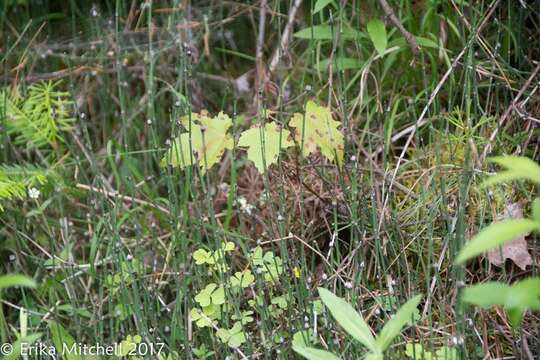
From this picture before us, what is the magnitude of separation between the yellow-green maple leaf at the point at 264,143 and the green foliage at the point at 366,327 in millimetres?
584

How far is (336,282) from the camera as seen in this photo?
1.88 meters

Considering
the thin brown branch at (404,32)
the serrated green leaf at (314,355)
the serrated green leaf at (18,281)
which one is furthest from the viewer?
the thin brown branch at (404,32)

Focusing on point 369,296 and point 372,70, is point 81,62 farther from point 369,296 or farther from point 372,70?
point 369,296

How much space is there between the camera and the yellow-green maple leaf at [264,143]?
1858 mm

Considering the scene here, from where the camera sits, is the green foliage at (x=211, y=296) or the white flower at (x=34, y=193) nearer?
the green foliage at (x=211, y=296)

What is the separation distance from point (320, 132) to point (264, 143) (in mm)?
179

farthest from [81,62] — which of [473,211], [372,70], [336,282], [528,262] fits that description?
[528,262]

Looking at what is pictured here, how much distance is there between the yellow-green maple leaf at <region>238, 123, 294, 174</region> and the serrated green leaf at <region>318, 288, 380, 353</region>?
1.88 feet

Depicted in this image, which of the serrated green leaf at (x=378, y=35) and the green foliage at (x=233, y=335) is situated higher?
the serrated green leaf at (x=378, y=35)

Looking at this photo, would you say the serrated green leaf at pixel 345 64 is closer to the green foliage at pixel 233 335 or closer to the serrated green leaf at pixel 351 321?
the green foliage at pixel 233 335

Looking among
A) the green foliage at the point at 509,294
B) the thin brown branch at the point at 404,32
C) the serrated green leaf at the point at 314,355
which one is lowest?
the serrated green leaf at the point at 314,355

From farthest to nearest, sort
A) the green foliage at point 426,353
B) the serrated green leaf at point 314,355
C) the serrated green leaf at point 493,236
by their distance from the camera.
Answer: the green foliage at point 426,353 → the serrated green leaf at point 314,355 → the serrated green leaf at point 493,236

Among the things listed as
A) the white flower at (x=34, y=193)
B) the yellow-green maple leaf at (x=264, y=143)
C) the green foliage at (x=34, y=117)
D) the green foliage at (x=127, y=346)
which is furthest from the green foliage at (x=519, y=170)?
the green foliage at (x=34, y=117)

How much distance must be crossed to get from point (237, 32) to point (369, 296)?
4.33ft
